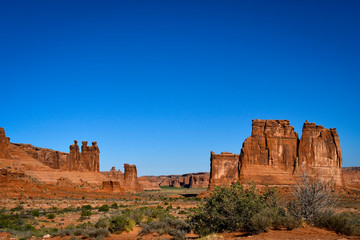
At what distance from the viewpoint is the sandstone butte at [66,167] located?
5709 centimetres

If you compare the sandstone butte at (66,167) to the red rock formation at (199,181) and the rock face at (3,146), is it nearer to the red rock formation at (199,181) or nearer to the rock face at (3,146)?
the rock face at (3,146)

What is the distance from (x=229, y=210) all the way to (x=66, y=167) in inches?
2972

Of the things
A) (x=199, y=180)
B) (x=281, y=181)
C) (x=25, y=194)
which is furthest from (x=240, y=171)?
(x=199, y=180)

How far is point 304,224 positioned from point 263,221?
183 centimetres

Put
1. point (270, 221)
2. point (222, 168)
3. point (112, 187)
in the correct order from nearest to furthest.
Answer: point (270, 221) < point (112, 187) < point (222, 168)

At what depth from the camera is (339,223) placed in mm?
10977

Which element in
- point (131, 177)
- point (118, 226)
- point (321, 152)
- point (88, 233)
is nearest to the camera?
point (88, 233)

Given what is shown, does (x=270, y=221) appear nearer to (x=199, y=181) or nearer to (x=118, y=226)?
(x=118, y=226)

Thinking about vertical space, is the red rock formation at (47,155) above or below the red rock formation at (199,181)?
above

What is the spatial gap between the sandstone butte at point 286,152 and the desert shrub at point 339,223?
44558 millimetres

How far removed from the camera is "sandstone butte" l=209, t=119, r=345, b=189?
56.7 meters

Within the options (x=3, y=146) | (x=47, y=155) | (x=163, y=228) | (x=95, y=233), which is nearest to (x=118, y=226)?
(x=95, y=233)

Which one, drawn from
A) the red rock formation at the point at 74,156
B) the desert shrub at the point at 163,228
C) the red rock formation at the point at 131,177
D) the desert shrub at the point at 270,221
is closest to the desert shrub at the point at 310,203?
the desert shrub at the point at 270,221

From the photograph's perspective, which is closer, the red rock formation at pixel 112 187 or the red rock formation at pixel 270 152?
the red rock formation at pixel 270 152
